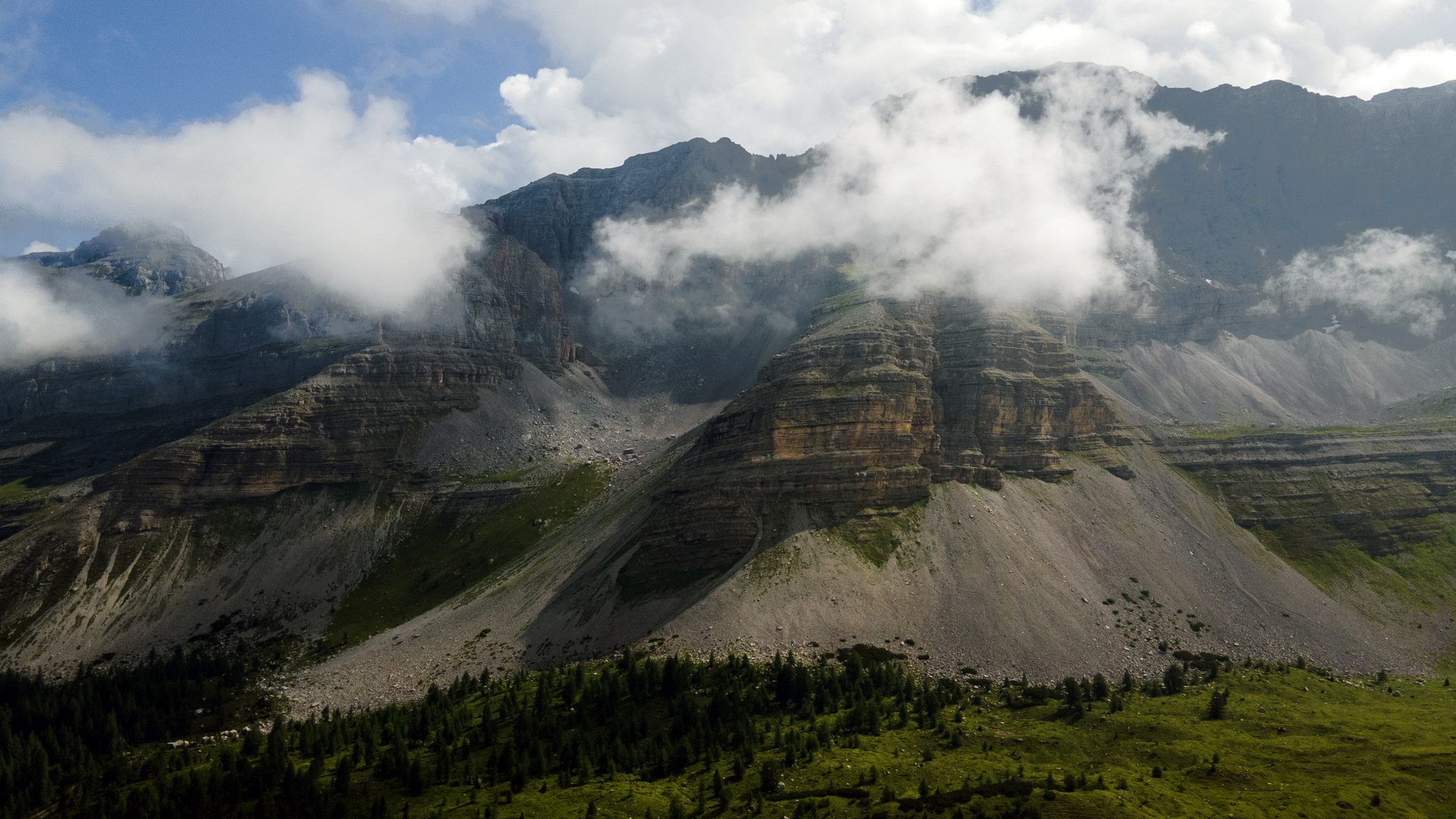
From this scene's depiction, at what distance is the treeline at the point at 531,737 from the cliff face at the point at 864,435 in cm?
3157

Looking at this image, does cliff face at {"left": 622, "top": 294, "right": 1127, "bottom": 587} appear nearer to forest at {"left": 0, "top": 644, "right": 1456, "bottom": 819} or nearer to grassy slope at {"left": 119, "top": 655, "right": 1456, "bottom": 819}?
forest at {"left": 0, "top": 644, "right": 1456, "bottom": 819}

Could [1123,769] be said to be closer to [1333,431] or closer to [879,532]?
[879,532]

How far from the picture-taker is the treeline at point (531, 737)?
96.7m

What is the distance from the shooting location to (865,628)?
431ft

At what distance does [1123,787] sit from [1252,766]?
1963cm

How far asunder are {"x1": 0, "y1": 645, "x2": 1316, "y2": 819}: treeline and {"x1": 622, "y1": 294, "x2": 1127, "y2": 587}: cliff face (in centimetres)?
3157

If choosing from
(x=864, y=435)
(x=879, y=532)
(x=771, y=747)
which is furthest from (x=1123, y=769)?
(x=864, y=435)

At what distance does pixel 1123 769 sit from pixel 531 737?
247 feet

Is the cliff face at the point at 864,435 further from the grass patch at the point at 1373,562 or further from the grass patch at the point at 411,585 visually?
the grass patch at the point at 411,585

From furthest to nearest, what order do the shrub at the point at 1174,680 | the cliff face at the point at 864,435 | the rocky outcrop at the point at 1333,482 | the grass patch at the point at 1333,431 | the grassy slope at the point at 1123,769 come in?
the grass patch at the point at 1333,431 < the rocky outcrop at the point at 1333,482 < the cliff face at the point at 864,435 < the shrub at the point at 1174,680 < the grassy slope at the point at 1123,769

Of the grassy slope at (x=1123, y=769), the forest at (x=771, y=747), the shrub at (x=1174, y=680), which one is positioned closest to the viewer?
the grassy slope at (x=1123, y=769)

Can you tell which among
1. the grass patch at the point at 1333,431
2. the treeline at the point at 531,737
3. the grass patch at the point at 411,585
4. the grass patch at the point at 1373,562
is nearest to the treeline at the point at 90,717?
the treeline at the point at 531,737

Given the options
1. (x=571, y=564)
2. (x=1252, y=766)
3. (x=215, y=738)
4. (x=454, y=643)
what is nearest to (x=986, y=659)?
(x=1252, y=766)

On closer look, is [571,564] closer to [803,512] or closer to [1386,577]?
[803,512]
